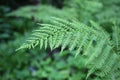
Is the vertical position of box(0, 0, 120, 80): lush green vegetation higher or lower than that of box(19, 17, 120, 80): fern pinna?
lower

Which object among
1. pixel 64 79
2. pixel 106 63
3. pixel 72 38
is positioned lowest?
pixel 64 79

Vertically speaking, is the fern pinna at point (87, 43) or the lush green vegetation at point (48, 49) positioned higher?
the fern pinna at point (87, 43)

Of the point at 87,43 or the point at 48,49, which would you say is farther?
the point at 48,49

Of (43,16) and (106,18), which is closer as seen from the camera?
(106,18)

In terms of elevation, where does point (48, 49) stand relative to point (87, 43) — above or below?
below

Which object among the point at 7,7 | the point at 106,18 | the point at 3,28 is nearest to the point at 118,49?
the point at 106,18

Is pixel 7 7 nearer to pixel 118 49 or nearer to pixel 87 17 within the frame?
pixel 87 17

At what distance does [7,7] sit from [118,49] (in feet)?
12.1

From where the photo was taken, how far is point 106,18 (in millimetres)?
3475

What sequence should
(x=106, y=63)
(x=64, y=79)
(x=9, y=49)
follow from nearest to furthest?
(x=106, y=63), (x=64, y=79), (x=9, y=49)

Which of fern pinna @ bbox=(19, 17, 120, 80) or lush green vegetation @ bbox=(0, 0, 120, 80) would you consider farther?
lush green vegetation @ bbox=(0, 0, 120, 80)

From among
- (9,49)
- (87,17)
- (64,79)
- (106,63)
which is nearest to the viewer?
(106,63)

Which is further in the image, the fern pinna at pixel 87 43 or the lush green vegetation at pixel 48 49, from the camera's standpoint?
the lush green vegetation at pixel 48 49

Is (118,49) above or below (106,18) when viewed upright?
above
